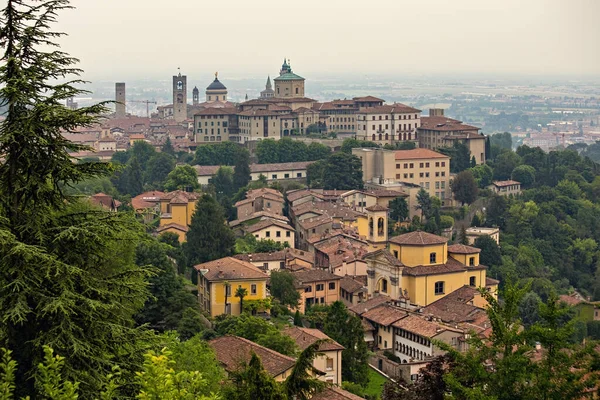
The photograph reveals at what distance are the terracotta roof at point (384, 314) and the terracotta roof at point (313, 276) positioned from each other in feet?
8.07

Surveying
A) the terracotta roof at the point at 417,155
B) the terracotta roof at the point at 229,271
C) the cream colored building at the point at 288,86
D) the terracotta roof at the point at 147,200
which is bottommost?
the terracotta roof at the point at 229,271

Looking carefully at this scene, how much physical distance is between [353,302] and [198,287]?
5.71 meters

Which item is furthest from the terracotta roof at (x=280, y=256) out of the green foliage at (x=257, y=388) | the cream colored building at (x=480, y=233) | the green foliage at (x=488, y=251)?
the green foliage at (x=257, y=388)

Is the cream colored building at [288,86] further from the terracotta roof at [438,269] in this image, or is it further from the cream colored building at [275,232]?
the terracotta roof at [438,269]

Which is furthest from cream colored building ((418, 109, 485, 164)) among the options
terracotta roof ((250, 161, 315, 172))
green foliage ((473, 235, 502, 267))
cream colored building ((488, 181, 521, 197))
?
green foliage ((473, 235, 502, 267))

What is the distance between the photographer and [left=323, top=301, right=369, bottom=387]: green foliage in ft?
85.4

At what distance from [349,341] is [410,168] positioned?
2757 cm

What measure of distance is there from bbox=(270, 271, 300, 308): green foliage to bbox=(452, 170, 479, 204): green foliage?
22.7 metres

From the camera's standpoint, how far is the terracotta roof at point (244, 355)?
20.5m

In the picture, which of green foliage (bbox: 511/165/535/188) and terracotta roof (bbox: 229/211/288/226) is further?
green foliage (bbox: 511/165/535/188)

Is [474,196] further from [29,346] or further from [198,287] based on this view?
[29,346]

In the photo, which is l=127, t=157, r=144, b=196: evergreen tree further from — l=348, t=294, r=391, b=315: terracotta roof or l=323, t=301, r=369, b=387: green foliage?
l=323, t=301, r=369, b=387: green foliage

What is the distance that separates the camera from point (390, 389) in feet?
53.0

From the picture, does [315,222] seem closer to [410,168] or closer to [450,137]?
[410,168]
